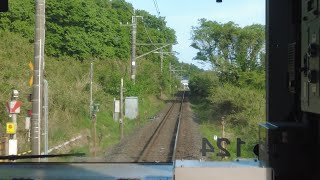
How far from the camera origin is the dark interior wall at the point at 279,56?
9.78 ft

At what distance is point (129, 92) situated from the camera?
3.70 meters

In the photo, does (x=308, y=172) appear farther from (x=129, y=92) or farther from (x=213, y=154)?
(x=129, y=92)

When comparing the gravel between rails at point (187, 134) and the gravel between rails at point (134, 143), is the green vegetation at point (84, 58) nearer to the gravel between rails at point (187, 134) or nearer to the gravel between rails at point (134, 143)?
the gravel between rails at point (134, 143)

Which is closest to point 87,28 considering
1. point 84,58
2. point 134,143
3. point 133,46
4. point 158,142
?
point 84,58

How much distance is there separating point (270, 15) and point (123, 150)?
182 cm

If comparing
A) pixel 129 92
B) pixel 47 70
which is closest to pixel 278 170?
pixel 129 92

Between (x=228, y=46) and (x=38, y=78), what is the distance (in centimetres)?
173

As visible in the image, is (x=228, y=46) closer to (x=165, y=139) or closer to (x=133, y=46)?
(x=133, y=46)

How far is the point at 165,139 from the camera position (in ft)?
15.5

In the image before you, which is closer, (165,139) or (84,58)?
(84,58)

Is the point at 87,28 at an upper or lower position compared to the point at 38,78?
upper

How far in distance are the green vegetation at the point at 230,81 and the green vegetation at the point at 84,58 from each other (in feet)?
1.08

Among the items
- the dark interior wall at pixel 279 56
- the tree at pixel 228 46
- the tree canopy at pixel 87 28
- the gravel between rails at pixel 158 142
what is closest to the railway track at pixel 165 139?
the gravel between rails at pixel 158 142

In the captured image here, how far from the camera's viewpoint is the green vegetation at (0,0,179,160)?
365cm
